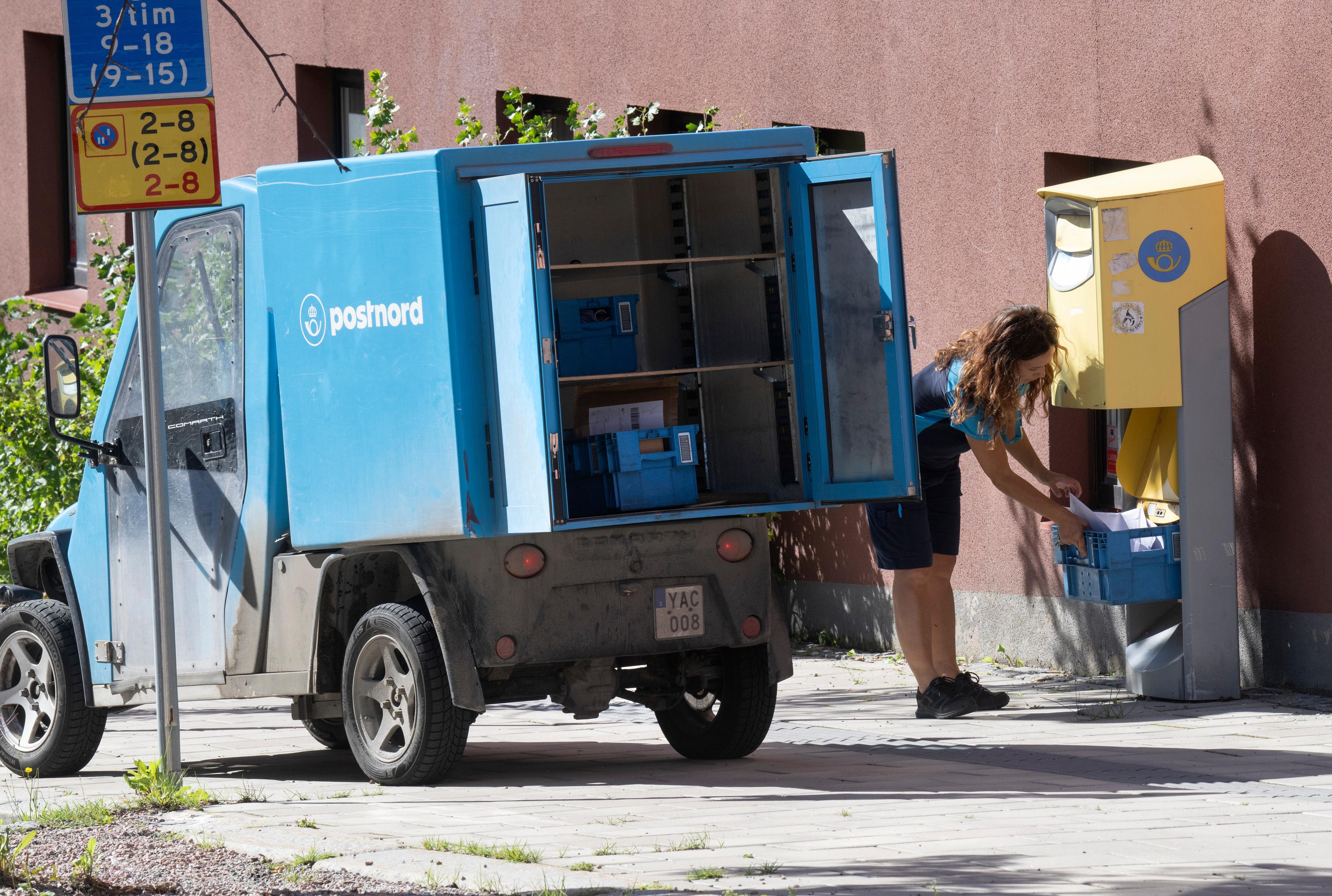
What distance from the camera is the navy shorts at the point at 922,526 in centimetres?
825

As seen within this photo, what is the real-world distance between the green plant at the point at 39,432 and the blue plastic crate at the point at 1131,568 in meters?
7.46

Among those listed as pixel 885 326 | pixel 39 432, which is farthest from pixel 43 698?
pixel 39 432

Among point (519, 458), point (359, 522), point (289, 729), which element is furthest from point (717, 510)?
point (289, 729)

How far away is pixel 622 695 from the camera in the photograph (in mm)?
7289

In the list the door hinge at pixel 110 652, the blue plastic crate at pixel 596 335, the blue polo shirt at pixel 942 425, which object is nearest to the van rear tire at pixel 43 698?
the door hinge at pixel 110 652

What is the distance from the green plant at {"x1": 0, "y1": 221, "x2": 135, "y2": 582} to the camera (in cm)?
1341

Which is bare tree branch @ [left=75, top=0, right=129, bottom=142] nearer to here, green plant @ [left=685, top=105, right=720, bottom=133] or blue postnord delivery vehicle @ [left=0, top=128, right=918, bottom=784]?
blue postnord delivery vehicle @ [left=0, top=128, right=918, bottom=784]

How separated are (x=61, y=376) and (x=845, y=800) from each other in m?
3.53

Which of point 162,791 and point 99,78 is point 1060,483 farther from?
point 99,78

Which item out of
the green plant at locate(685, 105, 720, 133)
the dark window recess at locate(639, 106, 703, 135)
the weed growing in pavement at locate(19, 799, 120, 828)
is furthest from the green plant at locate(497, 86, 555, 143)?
the weed growing in pavement at locate(19, 799, 120, 828)

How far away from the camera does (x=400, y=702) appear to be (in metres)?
7.01

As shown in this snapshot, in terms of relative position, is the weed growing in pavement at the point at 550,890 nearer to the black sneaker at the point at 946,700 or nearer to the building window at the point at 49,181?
the black sneaker at the point at 946,700

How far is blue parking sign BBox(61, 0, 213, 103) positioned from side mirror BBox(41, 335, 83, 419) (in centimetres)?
129

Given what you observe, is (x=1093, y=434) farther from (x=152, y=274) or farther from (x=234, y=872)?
(x=234, y=872)
